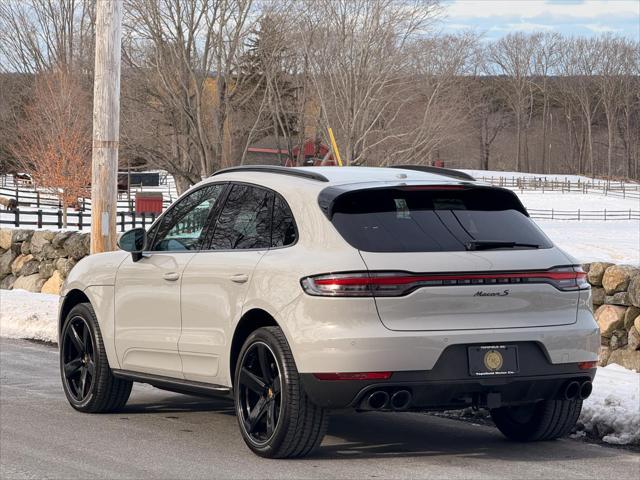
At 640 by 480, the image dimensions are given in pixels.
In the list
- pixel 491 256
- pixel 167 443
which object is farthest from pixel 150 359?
pixel 491 256

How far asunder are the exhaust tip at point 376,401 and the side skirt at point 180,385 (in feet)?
3.83

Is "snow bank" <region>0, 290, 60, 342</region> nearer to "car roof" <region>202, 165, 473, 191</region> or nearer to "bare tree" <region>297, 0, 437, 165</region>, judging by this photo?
"car roof" <region>202, 165, 473, 191</region>

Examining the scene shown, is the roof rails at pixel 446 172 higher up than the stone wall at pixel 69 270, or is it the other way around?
the roof rails at pixel 446 172

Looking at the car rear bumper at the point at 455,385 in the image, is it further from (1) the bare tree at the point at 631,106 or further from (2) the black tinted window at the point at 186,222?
(1) the bare tree at the point at 631,106

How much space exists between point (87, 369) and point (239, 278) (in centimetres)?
230

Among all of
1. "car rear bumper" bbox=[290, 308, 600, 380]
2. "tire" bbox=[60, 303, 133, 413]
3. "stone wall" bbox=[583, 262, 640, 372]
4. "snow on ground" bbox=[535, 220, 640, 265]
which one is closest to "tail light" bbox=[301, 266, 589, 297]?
"car rear bumper" bbox=[290, 308, 600, 380]

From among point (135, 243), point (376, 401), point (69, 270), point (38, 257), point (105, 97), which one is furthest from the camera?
point (38, 257)

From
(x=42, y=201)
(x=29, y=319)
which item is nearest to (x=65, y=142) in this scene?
(x=42, y=201)

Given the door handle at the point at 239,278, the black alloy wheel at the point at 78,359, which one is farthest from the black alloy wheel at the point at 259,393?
the black alloy wheel at the point at 78,359

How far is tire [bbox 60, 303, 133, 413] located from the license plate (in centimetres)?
321

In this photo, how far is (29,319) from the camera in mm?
15000

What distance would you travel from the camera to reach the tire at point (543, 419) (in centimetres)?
753

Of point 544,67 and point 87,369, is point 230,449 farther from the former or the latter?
point 544,67

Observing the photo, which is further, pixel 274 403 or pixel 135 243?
pixel 135 243
